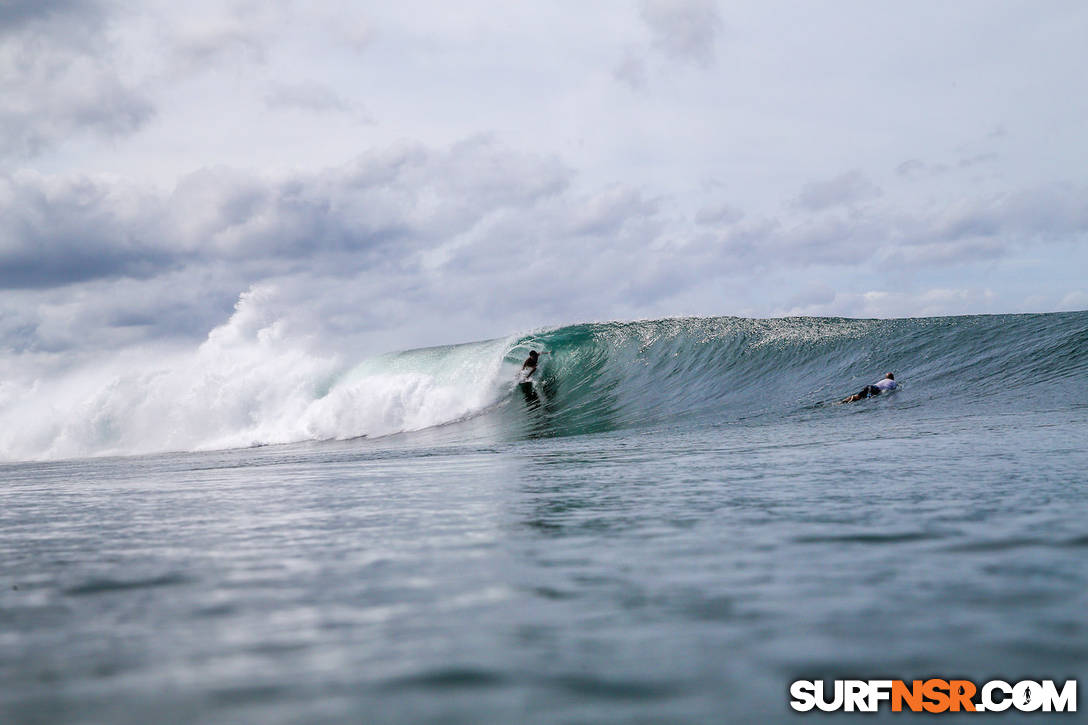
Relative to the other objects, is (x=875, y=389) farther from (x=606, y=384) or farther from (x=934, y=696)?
(x=934, y=696)

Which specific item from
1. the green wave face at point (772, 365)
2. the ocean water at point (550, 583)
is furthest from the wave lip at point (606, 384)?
the ocean water at point (550, 583)

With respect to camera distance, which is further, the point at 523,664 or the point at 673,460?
the point at 673,460

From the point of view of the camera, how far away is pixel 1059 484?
18.4ft

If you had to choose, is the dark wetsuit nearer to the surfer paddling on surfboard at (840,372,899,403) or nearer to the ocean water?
→ the surfer paddling on surfboard at (840,372,899,403)

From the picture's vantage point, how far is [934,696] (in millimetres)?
2104

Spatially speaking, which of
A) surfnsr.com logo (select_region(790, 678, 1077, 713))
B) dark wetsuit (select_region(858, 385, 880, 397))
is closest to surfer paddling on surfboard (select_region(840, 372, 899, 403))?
dark wetsuit (select_region(858, 385, 880, 397))

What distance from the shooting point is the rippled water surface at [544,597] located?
221cm

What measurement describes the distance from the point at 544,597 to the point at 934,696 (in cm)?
143

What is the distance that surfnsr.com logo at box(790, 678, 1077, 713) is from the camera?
2.04m

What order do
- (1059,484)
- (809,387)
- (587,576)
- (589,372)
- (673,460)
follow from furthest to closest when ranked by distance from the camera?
1. (589,372)
2. (809,387)
3. (673,460)
4. (1059,484)
5. (587,576)

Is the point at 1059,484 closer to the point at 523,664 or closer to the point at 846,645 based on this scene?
the point at 846,645

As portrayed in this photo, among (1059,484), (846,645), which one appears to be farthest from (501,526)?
(1059,484)

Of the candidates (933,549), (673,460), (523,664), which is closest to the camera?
(523,664)

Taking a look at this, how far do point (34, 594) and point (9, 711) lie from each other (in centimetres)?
165
